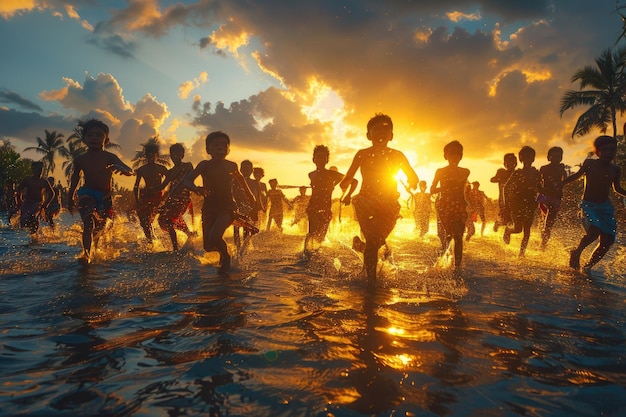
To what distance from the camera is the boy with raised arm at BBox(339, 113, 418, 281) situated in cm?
539

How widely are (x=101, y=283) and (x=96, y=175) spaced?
263 cm

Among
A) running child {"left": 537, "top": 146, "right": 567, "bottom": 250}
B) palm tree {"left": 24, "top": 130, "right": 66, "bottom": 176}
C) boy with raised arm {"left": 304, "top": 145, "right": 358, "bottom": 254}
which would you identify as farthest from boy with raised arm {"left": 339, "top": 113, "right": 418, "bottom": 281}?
palm tree {"left": 24, "top": 130, "right": 66, "bottom": 176}

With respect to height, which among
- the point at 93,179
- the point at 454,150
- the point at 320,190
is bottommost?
the point at 93,179

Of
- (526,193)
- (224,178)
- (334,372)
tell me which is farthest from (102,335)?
(526,193)

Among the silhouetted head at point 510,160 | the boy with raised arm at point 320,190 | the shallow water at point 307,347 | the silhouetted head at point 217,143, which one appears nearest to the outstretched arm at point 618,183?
the shallow water at point 307,347

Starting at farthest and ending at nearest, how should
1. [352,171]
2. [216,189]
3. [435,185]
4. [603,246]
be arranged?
[435,185]
[603,246]
[216,189]
[352,171]

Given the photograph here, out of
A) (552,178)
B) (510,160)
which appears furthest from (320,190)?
(510,160)

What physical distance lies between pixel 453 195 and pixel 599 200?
98.2 inches

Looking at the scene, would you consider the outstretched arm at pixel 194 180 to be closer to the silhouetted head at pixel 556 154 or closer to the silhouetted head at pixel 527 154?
the silhouetted head at pixel 527 154

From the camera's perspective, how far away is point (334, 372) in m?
2.27

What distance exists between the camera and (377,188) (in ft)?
17.8

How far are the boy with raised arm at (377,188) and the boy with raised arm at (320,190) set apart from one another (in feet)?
9.98

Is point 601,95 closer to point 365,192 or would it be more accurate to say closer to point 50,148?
point 365,192

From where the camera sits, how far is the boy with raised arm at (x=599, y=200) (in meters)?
6.49
